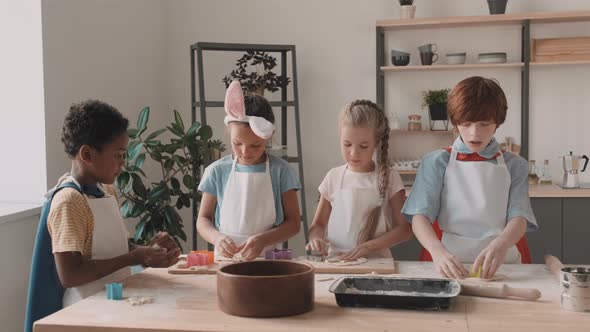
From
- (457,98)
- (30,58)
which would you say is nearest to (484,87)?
(457,98)

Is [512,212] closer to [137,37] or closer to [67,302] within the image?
[67,302]

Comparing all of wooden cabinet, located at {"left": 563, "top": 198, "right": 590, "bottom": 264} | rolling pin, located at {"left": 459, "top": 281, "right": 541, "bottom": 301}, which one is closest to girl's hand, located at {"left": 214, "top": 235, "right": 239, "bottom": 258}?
rolling pin, located at {"left": 459, "top": 281, "right": 541, "bottom": 301}

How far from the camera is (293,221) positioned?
228 cm

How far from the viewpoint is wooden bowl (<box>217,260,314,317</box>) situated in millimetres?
1426

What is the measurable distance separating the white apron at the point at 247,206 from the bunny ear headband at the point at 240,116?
22 centimetres

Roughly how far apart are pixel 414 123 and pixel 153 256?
2.88 metres

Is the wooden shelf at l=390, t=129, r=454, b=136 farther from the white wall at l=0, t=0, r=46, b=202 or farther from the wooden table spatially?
the wooden table

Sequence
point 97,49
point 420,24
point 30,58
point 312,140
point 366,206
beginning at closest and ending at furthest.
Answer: point 366,206, point 30,58, point 97,49, point 420,24, point 312,140

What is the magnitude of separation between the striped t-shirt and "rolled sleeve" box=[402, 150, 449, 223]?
2.98 ft

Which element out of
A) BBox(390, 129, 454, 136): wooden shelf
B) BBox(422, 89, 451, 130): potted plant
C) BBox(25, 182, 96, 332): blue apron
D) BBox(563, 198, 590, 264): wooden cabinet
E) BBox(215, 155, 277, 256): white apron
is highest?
BBox(422, 89, 451, 130): potted plant

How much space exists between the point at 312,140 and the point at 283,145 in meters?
0.35

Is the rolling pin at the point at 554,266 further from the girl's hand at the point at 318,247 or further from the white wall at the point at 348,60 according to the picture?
the white wall at the point at 348,60

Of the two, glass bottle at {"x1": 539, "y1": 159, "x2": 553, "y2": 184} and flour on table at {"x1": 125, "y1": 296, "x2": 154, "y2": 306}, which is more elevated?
glass bottle at {"x1": 539, "y1": 159, "x2": 553, "y2": 184}

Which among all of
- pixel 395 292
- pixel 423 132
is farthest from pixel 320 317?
pixel 423 132
